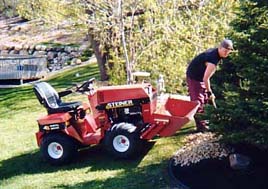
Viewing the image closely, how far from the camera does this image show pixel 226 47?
559cm

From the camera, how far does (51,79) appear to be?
1582 centimetres

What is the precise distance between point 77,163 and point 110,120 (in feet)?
2.40

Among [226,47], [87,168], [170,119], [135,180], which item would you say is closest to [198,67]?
[170,119]

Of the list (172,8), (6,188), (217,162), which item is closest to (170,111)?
(217,162)

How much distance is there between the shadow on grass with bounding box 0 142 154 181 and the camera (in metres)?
6.48

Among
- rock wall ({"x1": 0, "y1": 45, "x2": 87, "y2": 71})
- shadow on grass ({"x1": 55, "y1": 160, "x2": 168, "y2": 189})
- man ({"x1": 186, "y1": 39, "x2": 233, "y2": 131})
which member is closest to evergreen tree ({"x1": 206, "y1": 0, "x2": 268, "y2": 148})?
man ({"x1": 186, "y1": 39, "x2": 233, "y2": 131})

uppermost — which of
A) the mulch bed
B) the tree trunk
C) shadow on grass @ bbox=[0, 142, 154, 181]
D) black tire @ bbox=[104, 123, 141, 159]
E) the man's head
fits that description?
the man's head

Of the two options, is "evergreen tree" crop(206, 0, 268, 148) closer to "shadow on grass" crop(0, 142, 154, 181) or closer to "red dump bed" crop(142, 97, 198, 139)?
"red dump bed" crop(142, 97, 198, 139)

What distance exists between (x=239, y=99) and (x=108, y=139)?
6.44 ft

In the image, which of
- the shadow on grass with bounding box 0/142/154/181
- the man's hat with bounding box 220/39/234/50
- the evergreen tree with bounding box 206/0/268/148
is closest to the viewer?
the evergreen tree with bounding box 206/0/268/148

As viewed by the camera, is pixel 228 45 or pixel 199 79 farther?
pixel 199 79

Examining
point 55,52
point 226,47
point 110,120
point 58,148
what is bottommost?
point 58,148

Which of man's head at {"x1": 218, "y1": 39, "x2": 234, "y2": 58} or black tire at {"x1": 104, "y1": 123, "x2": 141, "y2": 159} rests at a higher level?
man's head at {"x1": 218, "y1": 39, "x2": 234, "y2": 58}

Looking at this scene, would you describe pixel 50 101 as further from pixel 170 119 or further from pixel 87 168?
pixel 170 119
